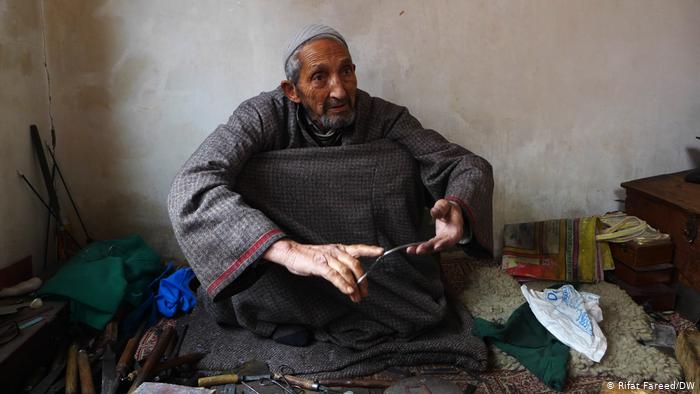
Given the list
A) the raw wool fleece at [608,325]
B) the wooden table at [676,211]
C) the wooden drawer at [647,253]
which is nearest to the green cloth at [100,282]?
the raw wool fleece at [608,325]

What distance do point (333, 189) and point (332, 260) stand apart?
0.63 m

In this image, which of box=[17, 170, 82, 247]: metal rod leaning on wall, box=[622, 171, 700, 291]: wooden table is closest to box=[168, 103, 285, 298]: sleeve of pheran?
box=[17, 170, 82, 247]: metal rod leaning on wall

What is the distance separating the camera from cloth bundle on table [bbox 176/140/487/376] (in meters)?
1.89

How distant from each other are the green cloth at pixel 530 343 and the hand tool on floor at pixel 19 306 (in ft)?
5.89

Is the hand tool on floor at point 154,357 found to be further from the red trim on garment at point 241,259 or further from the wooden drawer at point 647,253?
the wooden drawer at point 647,253

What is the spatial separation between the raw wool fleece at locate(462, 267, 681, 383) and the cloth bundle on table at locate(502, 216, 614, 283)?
2.7 inches

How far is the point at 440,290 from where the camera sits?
2.09 m

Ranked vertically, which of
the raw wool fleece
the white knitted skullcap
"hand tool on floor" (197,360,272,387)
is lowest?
the raw wool fleece

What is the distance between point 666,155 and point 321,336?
230cm

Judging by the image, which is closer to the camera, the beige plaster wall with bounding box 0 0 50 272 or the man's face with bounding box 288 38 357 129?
the man's face with bounding box 288 38 357 129

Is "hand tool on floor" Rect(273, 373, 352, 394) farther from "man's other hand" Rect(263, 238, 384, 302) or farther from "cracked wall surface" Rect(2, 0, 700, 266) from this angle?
"cracked wall surface" Rect(2, 0, 700, 266)

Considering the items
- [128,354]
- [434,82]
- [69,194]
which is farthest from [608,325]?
[69,194]

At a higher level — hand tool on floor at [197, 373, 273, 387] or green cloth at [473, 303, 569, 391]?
hand tool on floor at [197, 373, 273, 387]

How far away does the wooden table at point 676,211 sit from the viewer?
228cm
